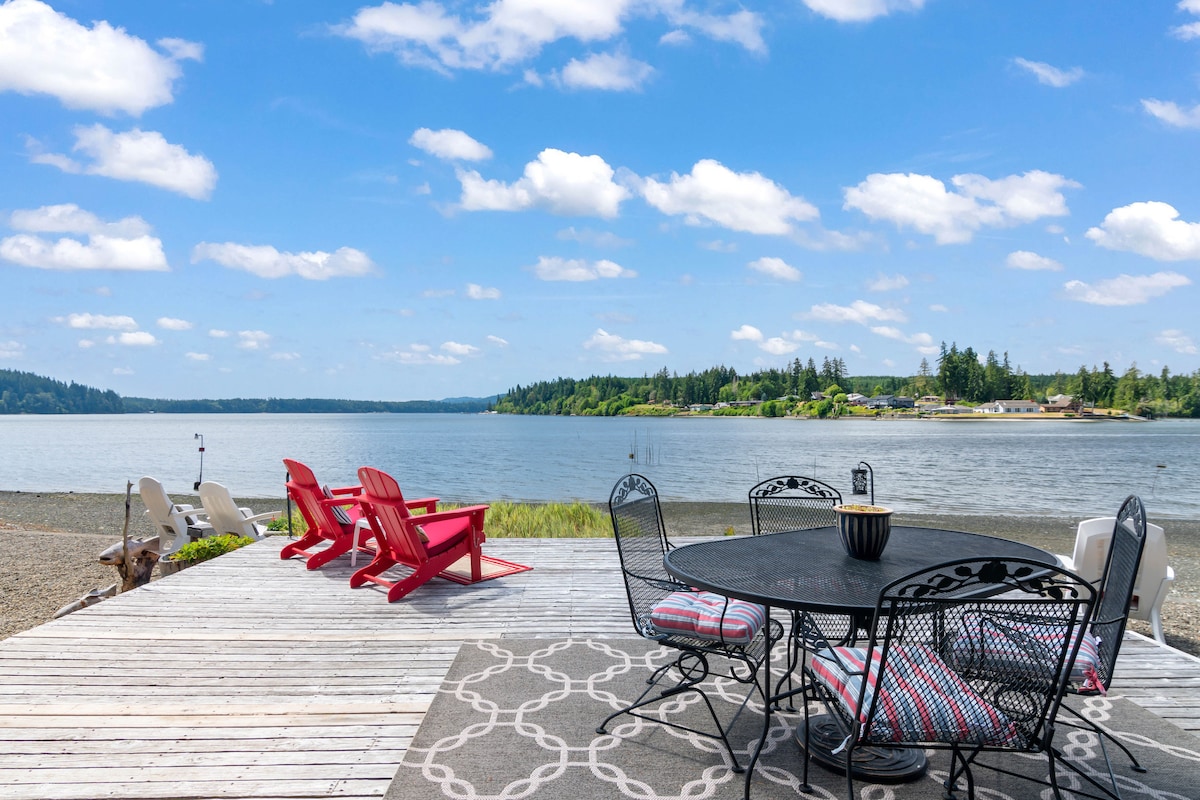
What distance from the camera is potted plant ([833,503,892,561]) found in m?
2.90

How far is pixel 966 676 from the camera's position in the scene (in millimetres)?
2400

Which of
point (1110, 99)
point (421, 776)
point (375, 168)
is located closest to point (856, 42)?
point (1110, 99)

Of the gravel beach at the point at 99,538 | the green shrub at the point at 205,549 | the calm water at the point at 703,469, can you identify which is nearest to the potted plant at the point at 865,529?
the gravel beach at the point at 99,538

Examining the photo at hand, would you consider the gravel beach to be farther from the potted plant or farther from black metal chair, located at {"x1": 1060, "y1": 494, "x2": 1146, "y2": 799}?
the potted plant

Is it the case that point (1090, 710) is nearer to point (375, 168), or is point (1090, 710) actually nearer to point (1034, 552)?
point (1034, 552)

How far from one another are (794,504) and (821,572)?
1.99 meters

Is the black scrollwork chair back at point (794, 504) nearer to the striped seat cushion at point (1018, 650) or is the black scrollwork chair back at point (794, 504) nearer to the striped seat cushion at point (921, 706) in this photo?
the striped seat cushion at point (1018, 650)

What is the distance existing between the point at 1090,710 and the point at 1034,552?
0.75 meters

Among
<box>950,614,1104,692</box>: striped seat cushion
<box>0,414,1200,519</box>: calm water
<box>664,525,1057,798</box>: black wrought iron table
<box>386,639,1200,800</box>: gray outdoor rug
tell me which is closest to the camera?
<box>950,614,1104,692</box>: striped seat cushion

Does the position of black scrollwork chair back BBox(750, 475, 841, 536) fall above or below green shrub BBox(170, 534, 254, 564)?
above

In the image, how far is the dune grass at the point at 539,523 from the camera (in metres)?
9.56

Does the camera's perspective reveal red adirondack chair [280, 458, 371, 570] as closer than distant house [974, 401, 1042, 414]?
Yes

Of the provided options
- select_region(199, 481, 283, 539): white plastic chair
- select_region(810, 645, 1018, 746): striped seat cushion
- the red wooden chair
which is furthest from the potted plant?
select_region(199, 481, 283, 539): white plastic chair

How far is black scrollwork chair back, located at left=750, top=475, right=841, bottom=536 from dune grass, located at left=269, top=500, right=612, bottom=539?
190 inches
